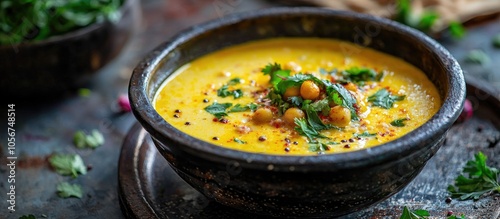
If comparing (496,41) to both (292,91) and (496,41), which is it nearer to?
(496,41)

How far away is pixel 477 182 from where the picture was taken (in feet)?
8.36

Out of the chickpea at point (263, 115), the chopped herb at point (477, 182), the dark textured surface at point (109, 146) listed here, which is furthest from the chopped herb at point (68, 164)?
the chopped herb at point (477, 182)

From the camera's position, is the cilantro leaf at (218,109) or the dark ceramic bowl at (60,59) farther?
the dark ceramic bowl at (60,59)

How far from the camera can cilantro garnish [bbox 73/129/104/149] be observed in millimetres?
3107

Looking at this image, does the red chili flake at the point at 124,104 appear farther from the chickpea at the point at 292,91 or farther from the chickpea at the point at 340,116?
the chickpea at the point at 340,116

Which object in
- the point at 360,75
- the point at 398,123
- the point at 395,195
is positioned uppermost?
the point at 360,75

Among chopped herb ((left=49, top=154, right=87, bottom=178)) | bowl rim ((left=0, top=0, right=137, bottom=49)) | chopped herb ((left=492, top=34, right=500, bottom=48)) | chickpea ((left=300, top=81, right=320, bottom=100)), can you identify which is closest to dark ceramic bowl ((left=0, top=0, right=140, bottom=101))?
bowl rim ((left=0, top=0, right=137, bottom=49))

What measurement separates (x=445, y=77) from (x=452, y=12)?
1.57 meters

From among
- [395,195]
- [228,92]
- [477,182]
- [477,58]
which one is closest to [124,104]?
[228,92]

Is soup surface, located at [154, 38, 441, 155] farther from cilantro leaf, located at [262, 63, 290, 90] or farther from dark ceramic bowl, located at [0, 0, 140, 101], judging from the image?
dark ceramic bowl, located at [0, 0, 140, 101]

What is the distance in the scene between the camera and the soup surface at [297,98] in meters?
2.37

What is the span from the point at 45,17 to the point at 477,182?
226 cm

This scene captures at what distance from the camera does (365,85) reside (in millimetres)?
2766

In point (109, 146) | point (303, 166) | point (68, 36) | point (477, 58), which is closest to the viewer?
point (303, 166)
